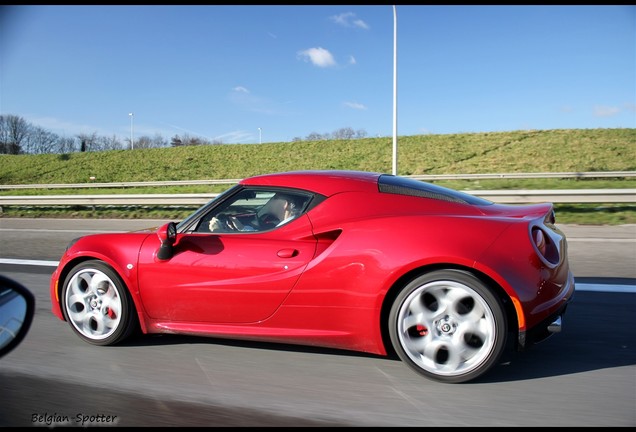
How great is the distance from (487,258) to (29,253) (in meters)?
7.53

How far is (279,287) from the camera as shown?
3.17 meters

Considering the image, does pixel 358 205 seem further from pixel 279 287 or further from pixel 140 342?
pixel 140 342

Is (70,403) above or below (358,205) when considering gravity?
below

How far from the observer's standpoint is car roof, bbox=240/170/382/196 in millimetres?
3373

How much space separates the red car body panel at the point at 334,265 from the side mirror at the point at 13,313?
4.05ft

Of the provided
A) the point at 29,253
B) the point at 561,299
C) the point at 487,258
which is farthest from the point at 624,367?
the point at 29,253

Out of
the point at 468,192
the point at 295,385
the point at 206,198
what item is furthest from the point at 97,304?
the point at 468,192

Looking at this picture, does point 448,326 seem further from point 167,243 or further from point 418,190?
point 167,243

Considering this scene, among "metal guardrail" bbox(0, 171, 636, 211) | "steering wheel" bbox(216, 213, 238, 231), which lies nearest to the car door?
"steering wheel" bbox(216, 213, 238, 231)

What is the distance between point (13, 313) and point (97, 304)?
157 centimetres

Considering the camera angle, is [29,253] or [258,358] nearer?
[258,358]

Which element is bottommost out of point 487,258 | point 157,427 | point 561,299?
point 157,427

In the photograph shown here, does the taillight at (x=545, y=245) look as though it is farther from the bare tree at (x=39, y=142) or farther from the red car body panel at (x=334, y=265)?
the bare tree at (x=39, y=142)

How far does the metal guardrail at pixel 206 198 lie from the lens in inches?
372
